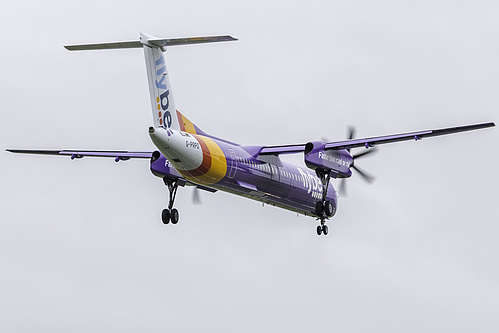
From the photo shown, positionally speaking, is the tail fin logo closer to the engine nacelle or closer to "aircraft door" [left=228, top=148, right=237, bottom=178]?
"aircraft door" [left=228, top=148, right=237, bottom=178]

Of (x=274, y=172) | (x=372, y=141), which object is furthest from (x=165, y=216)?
(x=372, y=141)

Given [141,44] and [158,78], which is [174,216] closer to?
[158,78]

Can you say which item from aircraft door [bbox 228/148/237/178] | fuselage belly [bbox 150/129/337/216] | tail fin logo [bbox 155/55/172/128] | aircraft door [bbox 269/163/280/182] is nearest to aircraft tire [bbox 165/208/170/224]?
fuselage belly [bbox 150/129/337/216]

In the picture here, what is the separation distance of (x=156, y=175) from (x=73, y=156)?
5497 millimetres

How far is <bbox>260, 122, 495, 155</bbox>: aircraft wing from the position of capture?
42128 mm

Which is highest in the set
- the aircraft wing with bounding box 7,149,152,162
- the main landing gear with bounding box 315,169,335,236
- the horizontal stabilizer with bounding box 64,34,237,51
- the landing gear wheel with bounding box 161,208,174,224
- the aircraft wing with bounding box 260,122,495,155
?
the horizontal stabilizer with bounding box 64,34,237,51

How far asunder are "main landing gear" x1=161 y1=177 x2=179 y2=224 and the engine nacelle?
20.0ft

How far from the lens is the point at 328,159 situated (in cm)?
4559

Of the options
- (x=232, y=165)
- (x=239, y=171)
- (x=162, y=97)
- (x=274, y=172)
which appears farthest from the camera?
(x=274, y=172)

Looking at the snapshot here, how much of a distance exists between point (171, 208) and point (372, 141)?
30.8 ft

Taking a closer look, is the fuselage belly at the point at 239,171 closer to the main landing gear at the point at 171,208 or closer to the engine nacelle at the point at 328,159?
the main landing gear at the point at 171,208

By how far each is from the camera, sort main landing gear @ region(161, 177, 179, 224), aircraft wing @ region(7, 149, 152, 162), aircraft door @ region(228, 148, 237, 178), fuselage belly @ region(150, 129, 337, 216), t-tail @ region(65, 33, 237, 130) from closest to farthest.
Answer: fuselage belly @ region(150, 129, 337, 216), t-tail @ region(65, 33, 237, 130), aircraft door @ region(228, 148, 237, 178), main landing gear @ region(161, 177, 179, 224), aircraft wing @ region(7, 149, 152, 162)

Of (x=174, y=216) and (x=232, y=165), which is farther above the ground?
(x=232, y=165)

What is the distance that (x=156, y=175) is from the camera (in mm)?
45656
